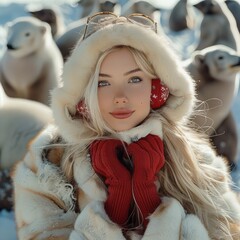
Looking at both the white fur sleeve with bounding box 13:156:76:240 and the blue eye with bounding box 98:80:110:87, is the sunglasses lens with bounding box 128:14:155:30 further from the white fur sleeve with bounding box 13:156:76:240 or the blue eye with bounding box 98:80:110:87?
the white fur sleeve with bounding box 13:156:76:240

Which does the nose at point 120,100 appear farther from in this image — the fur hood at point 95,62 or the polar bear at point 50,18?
the polar bear at point 50,18

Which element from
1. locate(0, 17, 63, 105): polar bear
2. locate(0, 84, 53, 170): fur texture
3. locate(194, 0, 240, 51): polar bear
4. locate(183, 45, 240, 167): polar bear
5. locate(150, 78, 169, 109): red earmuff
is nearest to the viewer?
locate(150, 78, 169, 109): red earmuff

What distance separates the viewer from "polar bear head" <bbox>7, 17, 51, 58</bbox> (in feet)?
22.9

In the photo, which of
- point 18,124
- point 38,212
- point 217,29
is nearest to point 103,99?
point 38,212

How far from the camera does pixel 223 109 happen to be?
20.4 feet

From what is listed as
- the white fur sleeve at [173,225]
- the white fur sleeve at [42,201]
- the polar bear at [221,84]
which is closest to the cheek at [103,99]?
the white fur sleeve at [42,201]

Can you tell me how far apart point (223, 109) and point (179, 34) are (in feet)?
22.6

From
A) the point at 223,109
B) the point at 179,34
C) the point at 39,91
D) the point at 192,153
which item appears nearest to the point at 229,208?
the point at 192,153

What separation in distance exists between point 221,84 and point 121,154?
13.2 feet

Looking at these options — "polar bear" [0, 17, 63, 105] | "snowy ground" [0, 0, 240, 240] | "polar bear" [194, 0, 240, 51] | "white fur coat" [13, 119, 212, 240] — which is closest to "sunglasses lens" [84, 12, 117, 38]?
"white fur coat" [13, 119, 212, 240]

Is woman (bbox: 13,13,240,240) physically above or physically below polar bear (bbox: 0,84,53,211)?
above

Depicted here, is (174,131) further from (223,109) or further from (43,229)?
(223,109)

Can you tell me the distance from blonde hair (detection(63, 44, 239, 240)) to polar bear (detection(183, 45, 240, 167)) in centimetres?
371

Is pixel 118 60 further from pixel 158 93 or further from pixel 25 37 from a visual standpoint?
pixel 25 37
